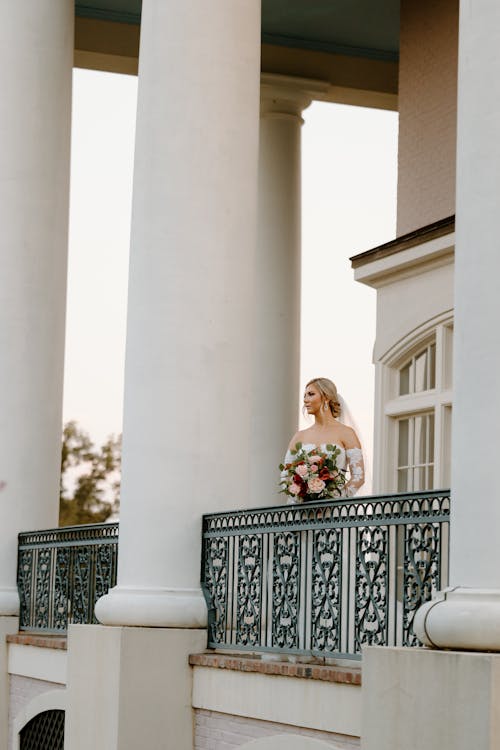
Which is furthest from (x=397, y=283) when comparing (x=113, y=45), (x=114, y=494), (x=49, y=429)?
(x=114, y=494)

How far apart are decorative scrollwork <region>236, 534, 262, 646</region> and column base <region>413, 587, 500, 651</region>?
4022mm

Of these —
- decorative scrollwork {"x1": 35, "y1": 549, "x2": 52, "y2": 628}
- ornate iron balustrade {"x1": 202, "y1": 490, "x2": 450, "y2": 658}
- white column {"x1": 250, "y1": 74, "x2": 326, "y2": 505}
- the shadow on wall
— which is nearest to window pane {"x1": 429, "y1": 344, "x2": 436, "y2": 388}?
decorative scrollwork {"x1": 35, "y1": 549, "x2": 52, "y2": 628}

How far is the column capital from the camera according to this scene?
27.6 m

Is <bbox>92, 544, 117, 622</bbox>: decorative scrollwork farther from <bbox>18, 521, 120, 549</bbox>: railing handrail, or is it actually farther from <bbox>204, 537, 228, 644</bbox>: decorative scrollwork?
<bbox>204, 537, 228, 644</bbox>: decorative scrollwork

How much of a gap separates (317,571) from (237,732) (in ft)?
6.43

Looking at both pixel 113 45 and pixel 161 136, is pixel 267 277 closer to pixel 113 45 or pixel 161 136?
pixel 113 45

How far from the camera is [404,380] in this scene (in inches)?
832

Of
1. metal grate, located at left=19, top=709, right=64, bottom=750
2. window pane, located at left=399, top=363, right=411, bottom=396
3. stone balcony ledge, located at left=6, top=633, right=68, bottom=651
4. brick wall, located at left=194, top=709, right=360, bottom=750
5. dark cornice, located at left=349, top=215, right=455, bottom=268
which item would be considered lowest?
metal grate, located at left=19, top=709, right=64, bottom=750

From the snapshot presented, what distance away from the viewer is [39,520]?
2028 centimetres

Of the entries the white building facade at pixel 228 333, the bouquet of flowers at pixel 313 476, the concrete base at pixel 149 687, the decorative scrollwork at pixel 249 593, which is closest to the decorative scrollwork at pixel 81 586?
the white building facade at pixel 228 333

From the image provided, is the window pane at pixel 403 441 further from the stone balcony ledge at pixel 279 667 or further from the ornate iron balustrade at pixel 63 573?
the stone balcony ledge at pixel 279 667

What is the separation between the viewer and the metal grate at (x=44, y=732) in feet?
59.7

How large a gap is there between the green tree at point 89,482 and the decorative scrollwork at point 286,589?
203 feet

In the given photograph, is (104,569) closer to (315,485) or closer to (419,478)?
(315,485)
